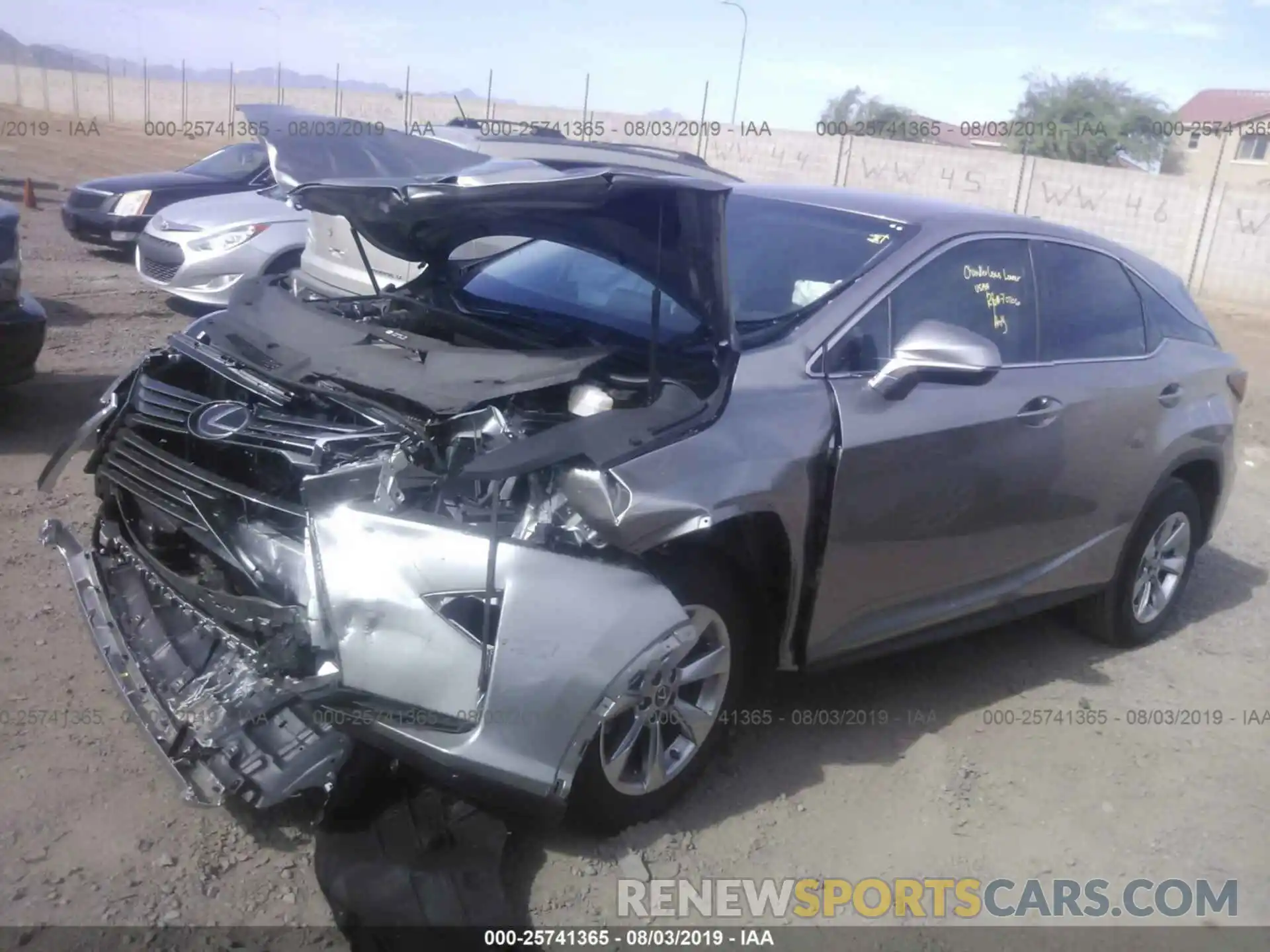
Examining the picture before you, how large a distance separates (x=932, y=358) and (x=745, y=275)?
2.51ft

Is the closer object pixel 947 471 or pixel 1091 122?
pixel 947 471

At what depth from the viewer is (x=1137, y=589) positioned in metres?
5.04

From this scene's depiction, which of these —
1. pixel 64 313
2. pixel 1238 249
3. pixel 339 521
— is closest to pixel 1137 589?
pixel 339 521

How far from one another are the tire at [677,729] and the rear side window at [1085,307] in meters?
1.78

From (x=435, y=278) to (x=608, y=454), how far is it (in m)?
1.71

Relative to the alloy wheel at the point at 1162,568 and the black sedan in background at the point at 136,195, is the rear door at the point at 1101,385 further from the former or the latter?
the black sedan in background at the point at 136,195

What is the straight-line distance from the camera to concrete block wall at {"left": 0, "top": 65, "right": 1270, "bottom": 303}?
67.4 feet

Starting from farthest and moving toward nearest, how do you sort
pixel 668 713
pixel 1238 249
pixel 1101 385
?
1. pixel 1238 249
2. pixel 1101 385
3. pixel 668 713

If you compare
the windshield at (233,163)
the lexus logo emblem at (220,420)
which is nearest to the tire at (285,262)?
the windshield at (233,163)

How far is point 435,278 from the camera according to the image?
14.1ft

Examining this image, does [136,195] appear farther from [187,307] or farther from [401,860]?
[401,860]

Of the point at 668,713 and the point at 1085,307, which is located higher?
the point at 1085,307

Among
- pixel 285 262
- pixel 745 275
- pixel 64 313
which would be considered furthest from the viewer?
pixel 64 313

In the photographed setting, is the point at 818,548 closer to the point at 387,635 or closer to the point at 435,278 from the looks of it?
the point at 387,635
